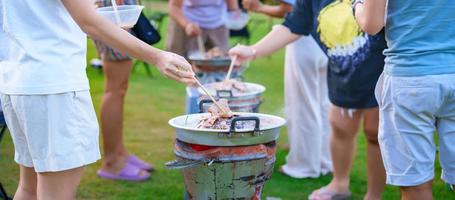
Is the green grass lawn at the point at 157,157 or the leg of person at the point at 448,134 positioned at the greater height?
the leg of person at the point at 448,134

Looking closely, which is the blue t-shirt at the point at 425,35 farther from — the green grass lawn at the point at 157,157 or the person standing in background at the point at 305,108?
the person standing in background at the point at 305,108

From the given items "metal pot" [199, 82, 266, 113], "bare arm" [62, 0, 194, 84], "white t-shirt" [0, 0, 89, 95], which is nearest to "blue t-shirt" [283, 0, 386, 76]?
"metal pot" [199, 82, 266, 113]

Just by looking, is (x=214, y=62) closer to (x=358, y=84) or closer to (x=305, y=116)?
(x=305, y=116)

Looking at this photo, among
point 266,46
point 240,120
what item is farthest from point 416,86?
point 266,46

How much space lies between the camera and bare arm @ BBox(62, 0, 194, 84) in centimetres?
262

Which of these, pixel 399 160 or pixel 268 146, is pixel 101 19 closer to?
pixel 268 146

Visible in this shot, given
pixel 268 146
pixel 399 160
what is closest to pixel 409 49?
pixel 399 160

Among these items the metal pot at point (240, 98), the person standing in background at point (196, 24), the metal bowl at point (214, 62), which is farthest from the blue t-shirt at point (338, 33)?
the person standing in background at point (196, 24)

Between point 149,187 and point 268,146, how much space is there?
1.90 meters

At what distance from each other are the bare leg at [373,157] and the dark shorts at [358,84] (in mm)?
72

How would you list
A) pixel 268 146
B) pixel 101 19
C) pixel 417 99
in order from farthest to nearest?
pixel 268 146 → pixel 417 99 → pixel 101 19

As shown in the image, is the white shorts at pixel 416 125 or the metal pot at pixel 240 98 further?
the metal pot at pixel 240 98

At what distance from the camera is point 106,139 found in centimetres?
489

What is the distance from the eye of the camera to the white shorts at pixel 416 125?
2.87 meters
